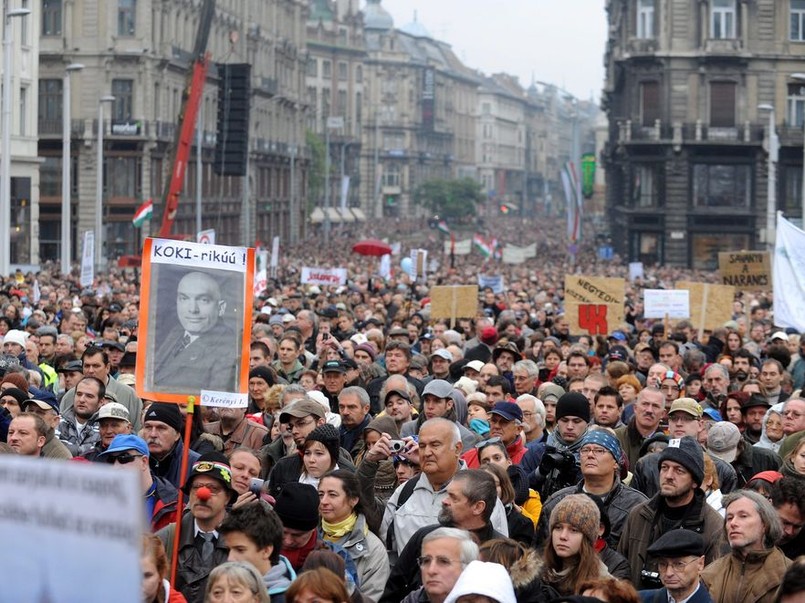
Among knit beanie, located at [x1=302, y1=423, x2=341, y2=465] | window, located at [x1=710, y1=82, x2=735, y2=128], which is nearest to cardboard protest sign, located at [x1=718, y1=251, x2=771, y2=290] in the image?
knit beanie, located at [x1=302, y1=423, x2=341, y2=465]

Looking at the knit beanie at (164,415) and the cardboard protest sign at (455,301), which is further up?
the cardboard protest sign at (455,301)

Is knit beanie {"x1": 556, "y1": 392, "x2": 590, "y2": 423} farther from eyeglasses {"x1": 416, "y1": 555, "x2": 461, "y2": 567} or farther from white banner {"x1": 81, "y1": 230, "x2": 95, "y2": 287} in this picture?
white banner {"x1": 81, "y1": 230, "x2": 95, "y2": 287}

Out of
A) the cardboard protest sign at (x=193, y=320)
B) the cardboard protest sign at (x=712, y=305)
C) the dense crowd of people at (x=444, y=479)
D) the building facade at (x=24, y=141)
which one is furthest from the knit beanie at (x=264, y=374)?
the building facade at (x=24, y=141)

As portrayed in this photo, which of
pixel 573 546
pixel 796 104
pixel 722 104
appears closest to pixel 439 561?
pixel 573 546

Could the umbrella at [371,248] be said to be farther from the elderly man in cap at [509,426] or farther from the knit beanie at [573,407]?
the knit beanie at [573,407]

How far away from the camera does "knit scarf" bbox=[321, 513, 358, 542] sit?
7836 mm

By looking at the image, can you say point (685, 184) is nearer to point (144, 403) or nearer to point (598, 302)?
point (598, 302)

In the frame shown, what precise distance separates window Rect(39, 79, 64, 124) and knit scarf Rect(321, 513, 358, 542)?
190 feet

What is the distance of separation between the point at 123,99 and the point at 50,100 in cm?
358

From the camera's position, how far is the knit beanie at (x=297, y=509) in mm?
7395

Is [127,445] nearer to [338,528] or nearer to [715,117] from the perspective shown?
[338,528]

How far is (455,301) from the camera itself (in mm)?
23797

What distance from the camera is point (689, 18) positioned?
67.9 meters

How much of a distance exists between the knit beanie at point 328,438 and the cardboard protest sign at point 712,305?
15.4 m
